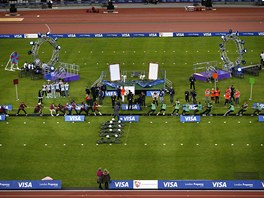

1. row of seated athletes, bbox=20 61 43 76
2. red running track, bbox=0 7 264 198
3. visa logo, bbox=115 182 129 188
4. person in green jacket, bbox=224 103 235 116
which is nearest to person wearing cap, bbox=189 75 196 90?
person in green jacket, bbox=224 103 235 116

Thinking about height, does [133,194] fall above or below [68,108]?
below

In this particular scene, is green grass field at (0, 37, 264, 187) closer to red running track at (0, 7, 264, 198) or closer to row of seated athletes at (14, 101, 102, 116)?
row of seated athletes at (14, 101, 102, 116)

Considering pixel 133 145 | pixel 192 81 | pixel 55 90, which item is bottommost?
pixel 133 145

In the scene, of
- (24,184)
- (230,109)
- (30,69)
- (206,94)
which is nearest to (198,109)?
(230,109)

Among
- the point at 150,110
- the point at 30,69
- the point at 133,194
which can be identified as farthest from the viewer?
the point at 30,69

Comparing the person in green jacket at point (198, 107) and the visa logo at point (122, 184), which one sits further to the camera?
the person in green jacket at point (198, 107)

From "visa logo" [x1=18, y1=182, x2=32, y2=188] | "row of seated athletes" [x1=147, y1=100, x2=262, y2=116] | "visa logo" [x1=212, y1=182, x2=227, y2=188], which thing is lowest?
"visa logo" [x1=18, y1=182, x2=32, y2=188]

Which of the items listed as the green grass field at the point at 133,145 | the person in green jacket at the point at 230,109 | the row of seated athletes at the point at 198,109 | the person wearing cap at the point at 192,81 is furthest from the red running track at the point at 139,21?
the person in green jacket at the point at 230,109

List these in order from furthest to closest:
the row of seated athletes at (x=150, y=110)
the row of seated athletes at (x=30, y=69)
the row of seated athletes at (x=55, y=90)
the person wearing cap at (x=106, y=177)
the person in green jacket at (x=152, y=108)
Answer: the row of seated athletes at (x=30, y=69), the row of seated athletes at (x=55, y=90), the person in green jacket at (x=152, y=108), the row of seated athletes at (x=150, y=110), the person wearing cap at (x=106, y=177)

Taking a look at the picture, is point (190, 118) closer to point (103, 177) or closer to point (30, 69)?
point (103, 177)

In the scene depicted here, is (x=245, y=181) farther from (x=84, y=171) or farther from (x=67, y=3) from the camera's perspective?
(x=67, y=3)

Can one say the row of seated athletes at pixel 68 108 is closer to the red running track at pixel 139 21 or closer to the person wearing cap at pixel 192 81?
the person wearing cap at pixel 192 81

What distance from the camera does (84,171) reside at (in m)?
66.2

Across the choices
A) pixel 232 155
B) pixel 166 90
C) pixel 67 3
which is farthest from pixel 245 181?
pixel 67 3
